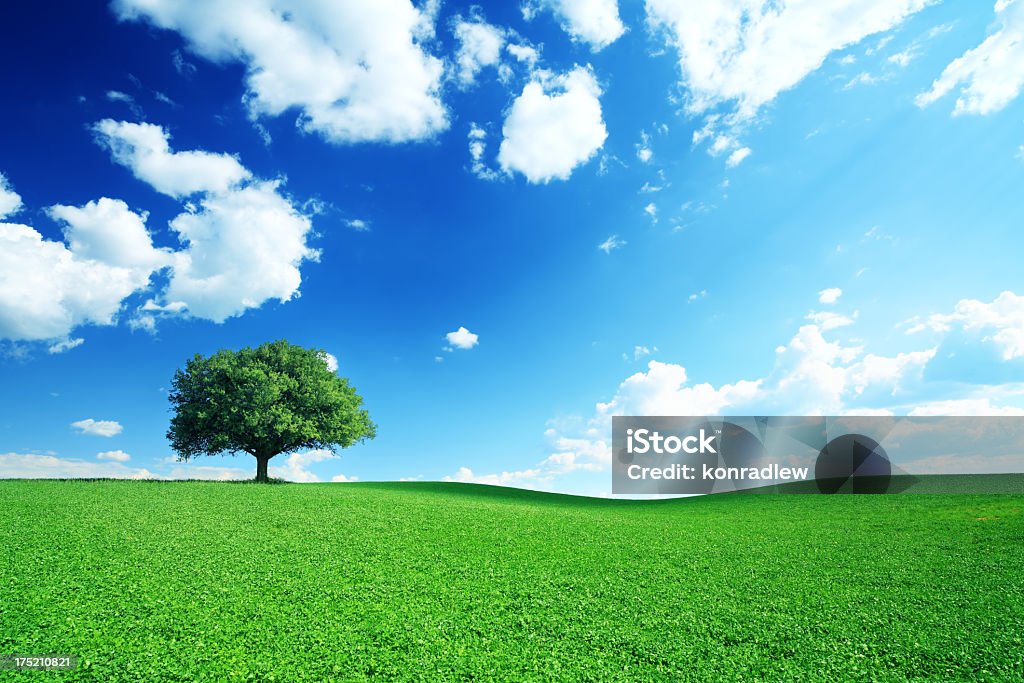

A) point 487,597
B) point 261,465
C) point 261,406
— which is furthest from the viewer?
point 261,465

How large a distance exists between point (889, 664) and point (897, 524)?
1569cm

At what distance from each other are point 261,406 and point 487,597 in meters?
30.9

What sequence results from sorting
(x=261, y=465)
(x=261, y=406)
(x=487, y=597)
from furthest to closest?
(x=261, y=465) → (x=261, y=406) → (x=487, y=597)

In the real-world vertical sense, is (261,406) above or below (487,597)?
above

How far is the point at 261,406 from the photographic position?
38469mm

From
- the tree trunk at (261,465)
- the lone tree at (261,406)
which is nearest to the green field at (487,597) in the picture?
the lone tree at (261,406)

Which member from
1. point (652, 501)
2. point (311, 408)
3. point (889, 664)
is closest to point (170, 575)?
point (889, 664)

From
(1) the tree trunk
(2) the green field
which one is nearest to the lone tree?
(1) the tree trunk

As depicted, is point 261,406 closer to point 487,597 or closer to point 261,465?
point 261,465

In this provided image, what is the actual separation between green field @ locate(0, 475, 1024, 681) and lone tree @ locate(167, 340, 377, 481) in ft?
56.5

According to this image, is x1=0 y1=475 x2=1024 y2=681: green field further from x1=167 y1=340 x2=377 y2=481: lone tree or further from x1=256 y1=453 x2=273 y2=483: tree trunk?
x1=256 y1=453 x2=273 y2=483: tree trunk

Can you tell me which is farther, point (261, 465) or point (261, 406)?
point (261, 465)

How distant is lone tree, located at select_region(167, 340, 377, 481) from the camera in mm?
38594

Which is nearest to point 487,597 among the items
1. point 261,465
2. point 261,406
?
point 261,406
